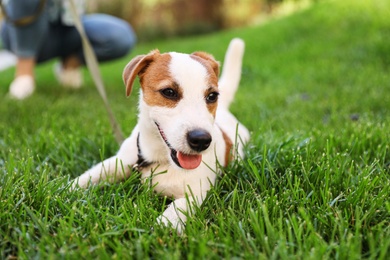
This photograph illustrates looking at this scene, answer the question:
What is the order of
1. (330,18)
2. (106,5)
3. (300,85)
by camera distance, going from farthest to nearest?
(106,5) < (330,18) < (300,85)

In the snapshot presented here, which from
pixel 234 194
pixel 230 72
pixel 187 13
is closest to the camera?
pixel 234 194

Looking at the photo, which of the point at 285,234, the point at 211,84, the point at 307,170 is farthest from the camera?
the point at 307,170

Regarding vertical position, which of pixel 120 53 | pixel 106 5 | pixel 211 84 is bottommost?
pixel 106 5

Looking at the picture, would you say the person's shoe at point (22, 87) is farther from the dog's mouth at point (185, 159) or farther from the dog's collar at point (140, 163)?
the dog's mouth at point (185, 159)

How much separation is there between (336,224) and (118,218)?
83 centimetres

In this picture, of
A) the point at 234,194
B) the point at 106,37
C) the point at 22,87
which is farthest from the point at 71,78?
the point at 234,194

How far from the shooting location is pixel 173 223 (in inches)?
70.9

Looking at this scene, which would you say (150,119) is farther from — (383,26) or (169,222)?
(383,26)

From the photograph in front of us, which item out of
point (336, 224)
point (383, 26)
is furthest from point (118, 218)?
point (383, 26)

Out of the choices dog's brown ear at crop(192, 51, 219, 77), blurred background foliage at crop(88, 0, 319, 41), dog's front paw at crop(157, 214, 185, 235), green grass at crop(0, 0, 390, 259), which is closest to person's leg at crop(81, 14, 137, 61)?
green grass at crop(0, 0, 390, 259)

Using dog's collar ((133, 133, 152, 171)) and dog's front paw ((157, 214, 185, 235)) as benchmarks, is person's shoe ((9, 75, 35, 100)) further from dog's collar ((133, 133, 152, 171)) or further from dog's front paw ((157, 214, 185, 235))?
dog's front paw ((157, 214, 185, 235))

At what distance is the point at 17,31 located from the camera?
4.41 metres

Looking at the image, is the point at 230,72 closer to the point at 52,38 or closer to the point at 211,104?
the point at 211,104

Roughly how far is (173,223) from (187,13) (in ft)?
43.2
